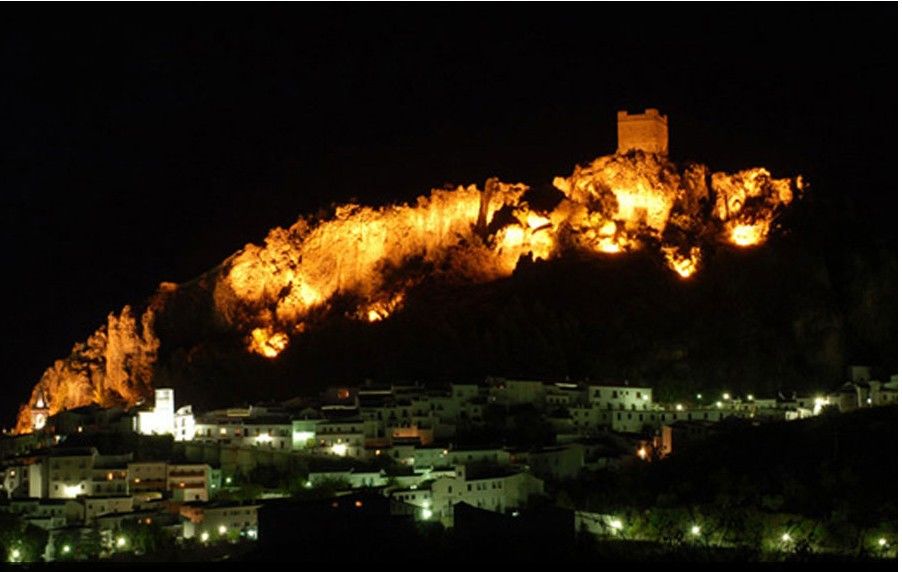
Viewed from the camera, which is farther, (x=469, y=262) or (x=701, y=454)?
(x=469, y=262)

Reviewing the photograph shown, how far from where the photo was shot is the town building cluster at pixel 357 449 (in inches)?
2110

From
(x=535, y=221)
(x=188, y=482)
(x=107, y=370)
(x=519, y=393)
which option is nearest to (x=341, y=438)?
(x=188, y=482)

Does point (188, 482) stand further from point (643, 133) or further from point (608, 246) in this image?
point (643, 133)

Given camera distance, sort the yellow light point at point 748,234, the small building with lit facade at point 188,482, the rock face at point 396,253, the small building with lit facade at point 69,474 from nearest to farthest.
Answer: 1. the small building with lit facade at point 188,482
2. the small building with lit facade at point 69,474
3. the yellow light point at point 748,234
4. the rock face at point 396,253

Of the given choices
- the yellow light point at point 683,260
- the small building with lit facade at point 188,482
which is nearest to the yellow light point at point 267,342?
the yellow light point at point 683,260

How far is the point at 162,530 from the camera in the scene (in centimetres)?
5109

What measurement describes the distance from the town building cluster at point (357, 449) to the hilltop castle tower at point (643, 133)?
1600 centimetres

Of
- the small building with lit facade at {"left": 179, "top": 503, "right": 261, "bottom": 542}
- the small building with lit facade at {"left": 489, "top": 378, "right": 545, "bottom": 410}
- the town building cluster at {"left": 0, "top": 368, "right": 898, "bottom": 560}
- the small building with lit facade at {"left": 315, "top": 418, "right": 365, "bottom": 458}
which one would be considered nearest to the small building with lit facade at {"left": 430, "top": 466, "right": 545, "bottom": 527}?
the town building cluster at {"left": 0, "top": 368, "right": 898, "bottom": 560}

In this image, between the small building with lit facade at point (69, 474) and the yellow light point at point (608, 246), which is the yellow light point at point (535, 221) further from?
the small building with lit facade at point (69, 474)

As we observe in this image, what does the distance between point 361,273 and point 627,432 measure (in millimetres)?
19000

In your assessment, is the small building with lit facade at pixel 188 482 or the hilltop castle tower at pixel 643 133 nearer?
the small building with lit facade at pixel 188 482

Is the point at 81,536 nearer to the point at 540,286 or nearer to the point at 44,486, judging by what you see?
the point at 44,486

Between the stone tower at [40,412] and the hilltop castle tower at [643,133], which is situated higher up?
the hilltop castle tower at [643,133]

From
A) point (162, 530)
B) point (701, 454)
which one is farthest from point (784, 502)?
point (162, 530)
